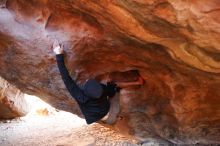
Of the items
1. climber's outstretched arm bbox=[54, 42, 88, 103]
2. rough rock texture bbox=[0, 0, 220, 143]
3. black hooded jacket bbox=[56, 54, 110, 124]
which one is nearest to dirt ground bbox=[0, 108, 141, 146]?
rough rock texture bbox=[0, 0, 220, 143]

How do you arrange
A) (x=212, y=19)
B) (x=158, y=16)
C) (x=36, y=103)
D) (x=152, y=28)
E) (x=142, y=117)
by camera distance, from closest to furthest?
(x=212, y=19)
(x=158, y=16)
(x=152, y=28)
(x=142, y=117)
(x=36, y=103)

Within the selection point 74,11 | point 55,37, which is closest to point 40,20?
point 55,37

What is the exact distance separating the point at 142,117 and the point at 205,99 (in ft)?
3.50

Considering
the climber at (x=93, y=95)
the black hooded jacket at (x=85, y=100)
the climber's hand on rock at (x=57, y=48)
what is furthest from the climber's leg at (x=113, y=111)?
the climber's hand on rock at (x=57, y=48)

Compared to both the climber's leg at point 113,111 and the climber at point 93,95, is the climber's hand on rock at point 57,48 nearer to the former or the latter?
the climber at point 93,95

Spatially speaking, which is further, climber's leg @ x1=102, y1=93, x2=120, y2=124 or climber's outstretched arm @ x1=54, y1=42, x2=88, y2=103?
climber's leg @ x1=102, y1=93, x2=120, y2=124

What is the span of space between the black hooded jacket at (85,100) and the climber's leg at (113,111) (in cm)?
15

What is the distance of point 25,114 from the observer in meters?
8.80

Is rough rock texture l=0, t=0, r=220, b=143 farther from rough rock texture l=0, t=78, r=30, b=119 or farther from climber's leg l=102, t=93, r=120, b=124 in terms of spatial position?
A: rough rock texture l=0, t=78, r=30, b=119

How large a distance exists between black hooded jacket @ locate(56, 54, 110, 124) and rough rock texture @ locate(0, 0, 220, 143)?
10.0 inches

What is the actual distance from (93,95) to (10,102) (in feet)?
15.9

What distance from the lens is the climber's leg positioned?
4.53m

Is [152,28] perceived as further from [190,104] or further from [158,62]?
[190,104]

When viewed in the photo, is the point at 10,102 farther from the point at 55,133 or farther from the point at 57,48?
the point at 57,48
